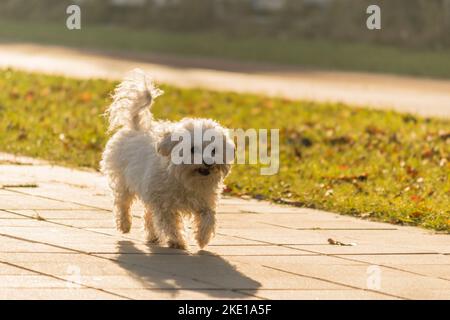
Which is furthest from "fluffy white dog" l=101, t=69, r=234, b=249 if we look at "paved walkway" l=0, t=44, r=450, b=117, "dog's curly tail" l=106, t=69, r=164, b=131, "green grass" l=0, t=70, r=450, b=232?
"paved walkway" l=0, t=44, r=450, b=117

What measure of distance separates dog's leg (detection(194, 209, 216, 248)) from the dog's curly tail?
1.20 m

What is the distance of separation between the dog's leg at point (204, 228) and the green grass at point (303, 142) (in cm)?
231

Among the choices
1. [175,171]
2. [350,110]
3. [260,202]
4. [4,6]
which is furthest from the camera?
[4,6]

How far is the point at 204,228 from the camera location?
900 centimetres

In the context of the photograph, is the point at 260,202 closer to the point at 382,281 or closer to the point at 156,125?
the point at 156,125

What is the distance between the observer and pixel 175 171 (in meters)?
8.98

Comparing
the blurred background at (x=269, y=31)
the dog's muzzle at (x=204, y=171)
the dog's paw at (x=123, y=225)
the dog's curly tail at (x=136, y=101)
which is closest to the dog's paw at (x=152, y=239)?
the dog's paw at (x=123, y=225)

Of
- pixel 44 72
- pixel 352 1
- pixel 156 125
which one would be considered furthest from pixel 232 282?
pixel 352 1

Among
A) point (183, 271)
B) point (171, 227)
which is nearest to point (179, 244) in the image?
point (171, 227)

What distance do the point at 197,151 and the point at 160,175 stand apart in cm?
46

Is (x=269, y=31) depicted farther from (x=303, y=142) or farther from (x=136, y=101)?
(x=136, y=101)

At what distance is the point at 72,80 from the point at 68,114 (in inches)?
163

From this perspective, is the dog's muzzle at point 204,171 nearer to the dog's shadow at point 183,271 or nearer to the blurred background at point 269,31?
the dog's shadow at point 183,271

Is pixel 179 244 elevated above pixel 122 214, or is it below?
below
